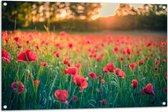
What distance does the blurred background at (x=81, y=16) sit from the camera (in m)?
3.73

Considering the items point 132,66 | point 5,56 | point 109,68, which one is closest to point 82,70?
point 109,68

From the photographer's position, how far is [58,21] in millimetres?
3805

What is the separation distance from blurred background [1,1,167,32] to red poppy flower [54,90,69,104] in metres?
0.58

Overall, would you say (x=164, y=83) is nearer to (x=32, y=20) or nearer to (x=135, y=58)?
(x=135, y=58)

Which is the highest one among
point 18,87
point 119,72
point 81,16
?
point 81,16

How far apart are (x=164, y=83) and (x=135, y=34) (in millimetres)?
547

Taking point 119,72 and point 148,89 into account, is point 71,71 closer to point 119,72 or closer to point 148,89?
point 119,72

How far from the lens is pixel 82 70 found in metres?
3.80

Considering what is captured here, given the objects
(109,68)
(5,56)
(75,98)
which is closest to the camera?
(5,56)

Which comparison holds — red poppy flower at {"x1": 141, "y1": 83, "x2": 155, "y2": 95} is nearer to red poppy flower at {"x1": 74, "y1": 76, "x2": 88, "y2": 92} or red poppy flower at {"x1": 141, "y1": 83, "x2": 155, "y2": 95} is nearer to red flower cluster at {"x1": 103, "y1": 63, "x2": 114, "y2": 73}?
red flower cluster at {"x1": 103, "y1": 63, "x2": 114, "y2": 73}

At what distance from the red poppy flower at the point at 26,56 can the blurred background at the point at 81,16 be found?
23 centimetres

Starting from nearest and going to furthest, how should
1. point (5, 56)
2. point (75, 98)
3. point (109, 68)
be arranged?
point (5, 56), point (75, 98), point (109, 68)

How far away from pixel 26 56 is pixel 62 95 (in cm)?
48

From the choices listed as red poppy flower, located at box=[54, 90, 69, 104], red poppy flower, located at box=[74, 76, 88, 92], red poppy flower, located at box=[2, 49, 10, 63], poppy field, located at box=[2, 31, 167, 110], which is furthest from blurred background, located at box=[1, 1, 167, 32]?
red poppy flower, located at box=[54, 90, 69, 104]
